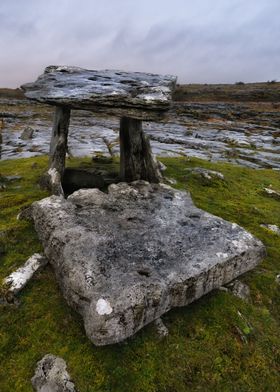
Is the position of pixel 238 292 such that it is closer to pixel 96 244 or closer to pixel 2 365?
pixel 96 244

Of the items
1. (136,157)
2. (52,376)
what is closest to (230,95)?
(136,157)

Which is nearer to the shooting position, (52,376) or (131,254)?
(52,376)

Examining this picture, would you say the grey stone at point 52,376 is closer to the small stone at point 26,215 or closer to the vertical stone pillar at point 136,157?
the small stone at point 26,215

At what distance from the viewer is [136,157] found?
1366cm

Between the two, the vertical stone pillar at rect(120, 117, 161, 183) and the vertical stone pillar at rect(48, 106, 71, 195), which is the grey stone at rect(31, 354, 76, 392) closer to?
Result: the vertical stone pillar at rect(48, 106, 71, 195)

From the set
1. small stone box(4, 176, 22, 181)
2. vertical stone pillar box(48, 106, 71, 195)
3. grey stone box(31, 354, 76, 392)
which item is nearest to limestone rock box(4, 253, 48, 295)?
grey stone box(31, 354, 76, 392)

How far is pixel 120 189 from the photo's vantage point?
1106 centimetres

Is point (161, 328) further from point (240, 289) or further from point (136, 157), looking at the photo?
point (136, 157)

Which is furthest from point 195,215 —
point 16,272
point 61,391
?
point 61,391

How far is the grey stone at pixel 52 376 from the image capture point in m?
5.79

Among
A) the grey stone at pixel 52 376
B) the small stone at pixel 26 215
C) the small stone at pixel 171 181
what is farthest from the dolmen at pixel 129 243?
the small stone at pixel 171 181

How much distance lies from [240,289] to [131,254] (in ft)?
9.65

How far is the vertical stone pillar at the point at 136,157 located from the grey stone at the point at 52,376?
8.32 m

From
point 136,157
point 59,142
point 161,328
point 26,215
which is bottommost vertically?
point 161,328
